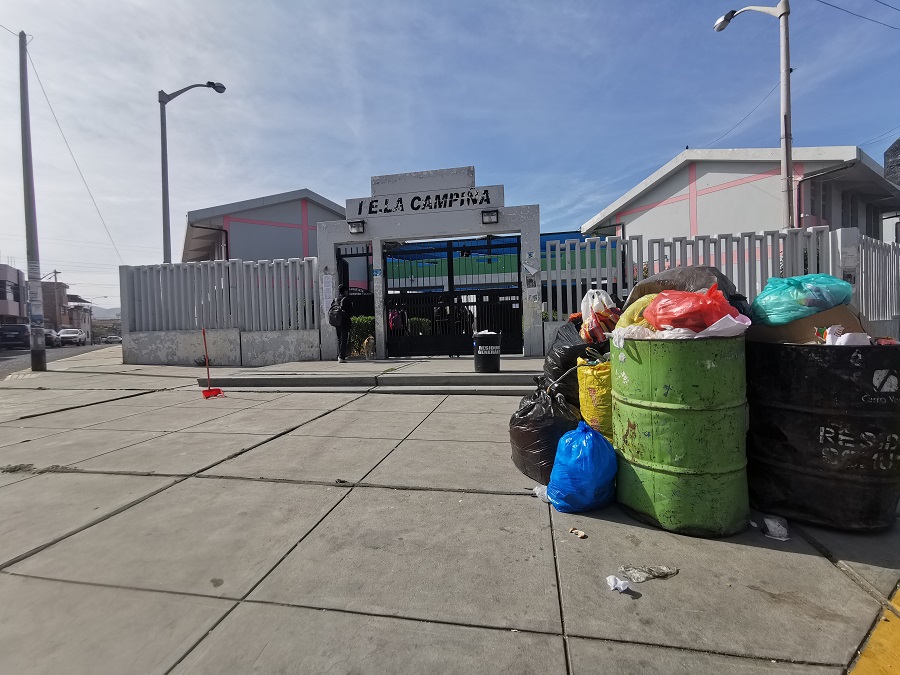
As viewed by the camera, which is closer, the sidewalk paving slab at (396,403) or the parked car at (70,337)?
the sidewalk paving slab at (396,403)

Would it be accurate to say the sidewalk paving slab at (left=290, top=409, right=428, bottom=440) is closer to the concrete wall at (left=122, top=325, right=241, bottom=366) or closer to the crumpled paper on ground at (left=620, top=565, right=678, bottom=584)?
the crumpled paper on ground at (left=620, top=565, right=678, bottom=584)

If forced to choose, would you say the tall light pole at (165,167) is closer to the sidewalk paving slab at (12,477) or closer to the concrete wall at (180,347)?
the concrete wall at (180,347)

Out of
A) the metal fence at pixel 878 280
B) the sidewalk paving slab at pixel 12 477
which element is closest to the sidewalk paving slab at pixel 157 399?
the sidewalk paving slab at pixel 12 477

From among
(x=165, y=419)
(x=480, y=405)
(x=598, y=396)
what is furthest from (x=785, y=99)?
(x=165, y=419)

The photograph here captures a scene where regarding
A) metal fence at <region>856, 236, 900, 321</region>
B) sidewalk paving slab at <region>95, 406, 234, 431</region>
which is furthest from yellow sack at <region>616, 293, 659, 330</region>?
metal fence at <region>856, 236, 900, 321</region>

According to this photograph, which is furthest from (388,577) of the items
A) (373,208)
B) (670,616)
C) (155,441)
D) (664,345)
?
(373,208)

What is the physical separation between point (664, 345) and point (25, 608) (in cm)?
371

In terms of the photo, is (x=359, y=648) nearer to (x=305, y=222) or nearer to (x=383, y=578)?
(x=383, y=578)

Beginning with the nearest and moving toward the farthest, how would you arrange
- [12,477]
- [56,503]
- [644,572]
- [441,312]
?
1. [644,572]
2. [56,503]
3. [12,477]
4. [441,312]

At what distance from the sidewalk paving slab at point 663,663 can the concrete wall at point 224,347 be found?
11.3 m

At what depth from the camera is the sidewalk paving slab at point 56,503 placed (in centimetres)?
304

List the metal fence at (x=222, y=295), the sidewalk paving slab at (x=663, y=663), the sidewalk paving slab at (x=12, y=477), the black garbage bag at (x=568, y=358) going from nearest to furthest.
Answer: the sidewalk paving slab at (x=663, y=663) < the sidewalk paving slab at (x=12, y=477) < the black garbage bag at (x=568, y=358) < the metal fence at (x=222, y=295)

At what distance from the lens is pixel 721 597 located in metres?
2.27

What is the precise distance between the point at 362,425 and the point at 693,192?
2056 centimetres
